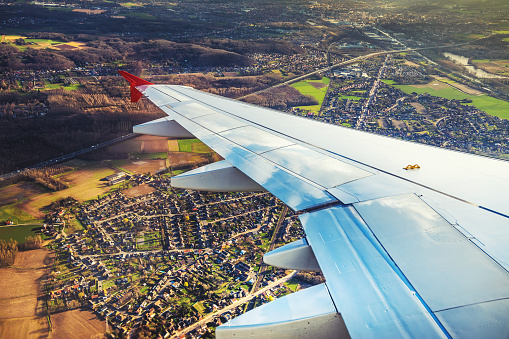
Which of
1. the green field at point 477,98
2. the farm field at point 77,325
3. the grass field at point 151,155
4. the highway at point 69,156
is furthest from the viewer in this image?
the green field at point 477,98

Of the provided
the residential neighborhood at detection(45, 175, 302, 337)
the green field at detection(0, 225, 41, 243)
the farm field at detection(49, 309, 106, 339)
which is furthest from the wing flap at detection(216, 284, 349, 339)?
the green field at detection(0, 225, 41, 243)

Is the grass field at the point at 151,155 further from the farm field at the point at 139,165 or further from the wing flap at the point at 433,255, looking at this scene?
the wing flap at the point at 433,255

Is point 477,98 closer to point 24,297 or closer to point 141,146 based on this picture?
point 141,146

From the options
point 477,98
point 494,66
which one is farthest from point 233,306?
point 494,66

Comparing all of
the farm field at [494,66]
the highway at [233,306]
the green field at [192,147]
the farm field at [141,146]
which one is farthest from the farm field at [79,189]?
the farm field at [494,66]

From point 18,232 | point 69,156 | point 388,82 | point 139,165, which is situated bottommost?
point 18,232

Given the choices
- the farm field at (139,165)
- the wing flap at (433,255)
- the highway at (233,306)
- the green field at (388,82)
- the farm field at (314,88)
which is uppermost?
the wing flap at (433,255)

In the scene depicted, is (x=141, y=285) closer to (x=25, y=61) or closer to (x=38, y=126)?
(x=38, y=126)

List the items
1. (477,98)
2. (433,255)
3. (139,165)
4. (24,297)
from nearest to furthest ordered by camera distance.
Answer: (433,255) < (24,297) < (139,165) < (477,98)
